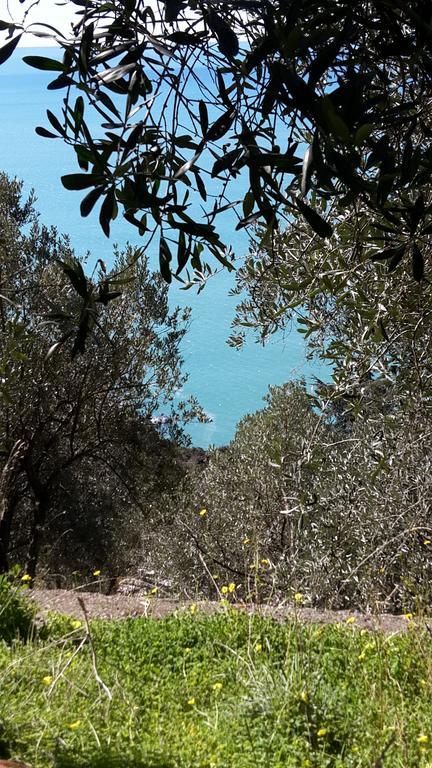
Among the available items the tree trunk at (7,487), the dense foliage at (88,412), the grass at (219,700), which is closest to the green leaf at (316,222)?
the grass at (219,700)

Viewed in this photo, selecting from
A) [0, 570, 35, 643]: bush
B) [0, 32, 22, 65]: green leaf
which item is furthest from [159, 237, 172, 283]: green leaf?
[0, 570, 35, 643]: bush

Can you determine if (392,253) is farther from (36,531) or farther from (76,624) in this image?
(36,531)

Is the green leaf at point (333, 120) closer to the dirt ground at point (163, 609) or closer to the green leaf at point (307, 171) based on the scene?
the green leaf at point (307, 171)

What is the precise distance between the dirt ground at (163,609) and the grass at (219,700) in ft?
1.34

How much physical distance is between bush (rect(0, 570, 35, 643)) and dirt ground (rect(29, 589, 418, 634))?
0.11 metres

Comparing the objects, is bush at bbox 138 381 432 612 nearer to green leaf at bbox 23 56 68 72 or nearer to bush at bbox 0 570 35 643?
bush at bbox 0 570 35 643

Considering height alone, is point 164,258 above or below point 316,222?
above

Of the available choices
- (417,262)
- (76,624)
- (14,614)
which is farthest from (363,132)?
(14,614)

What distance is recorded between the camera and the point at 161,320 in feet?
38.5

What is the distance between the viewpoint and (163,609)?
650 cm

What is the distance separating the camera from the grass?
3.35 meters

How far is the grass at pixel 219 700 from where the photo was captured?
3.35 metres

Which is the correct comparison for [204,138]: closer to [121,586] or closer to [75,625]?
[75,625]

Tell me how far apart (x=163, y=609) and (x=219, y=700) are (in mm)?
2336
